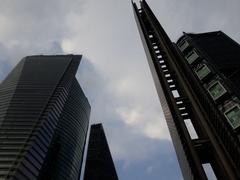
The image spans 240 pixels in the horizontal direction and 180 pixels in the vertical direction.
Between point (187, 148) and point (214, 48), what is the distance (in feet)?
97.6

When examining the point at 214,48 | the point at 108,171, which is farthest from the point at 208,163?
the point at 108,171

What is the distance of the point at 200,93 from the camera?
17141 mm

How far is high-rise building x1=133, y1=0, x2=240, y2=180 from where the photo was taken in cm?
1305

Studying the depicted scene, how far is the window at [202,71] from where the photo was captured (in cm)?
3404

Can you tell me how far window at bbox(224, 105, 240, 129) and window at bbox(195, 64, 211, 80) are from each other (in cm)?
735

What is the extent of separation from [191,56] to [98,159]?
5023 inches

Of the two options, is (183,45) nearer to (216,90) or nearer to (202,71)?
(202,71)

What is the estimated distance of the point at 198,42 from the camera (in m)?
41.8

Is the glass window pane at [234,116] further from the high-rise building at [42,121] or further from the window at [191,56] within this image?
the high-rise building at [42,121]

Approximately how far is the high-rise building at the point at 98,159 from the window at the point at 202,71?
118m

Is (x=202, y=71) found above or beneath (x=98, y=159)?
beneath

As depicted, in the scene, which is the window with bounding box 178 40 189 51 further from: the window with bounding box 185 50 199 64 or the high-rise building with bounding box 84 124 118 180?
the high-rise building with bounding box 84 124 118 180

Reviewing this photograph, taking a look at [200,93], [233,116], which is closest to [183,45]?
[233,116]

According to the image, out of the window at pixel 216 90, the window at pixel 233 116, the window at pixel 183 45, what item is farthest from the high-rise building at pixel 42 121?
the window at pixel 233 116
